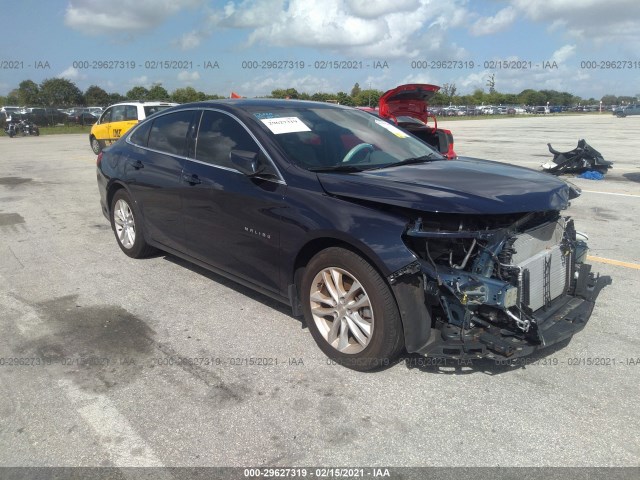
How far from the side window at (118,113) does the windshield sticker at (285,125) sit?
1433 centimetres

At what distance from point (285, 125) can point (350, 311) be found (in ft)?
5.17

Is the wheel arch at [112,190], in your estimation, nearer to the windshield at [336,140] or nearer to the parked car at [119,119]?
the windshield at [336,140]

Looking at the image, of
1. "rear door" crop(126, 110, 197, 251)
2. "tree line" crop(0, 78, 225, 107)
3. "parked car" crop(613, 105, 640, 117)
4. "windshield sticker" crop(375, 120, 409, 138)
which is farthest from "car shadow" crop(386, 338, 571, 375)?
"parked car" crop(613, 105, 640, 117)

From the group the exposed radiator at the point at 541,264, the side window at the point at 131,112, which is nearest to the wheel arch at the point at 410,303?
the exposed radiator at the point at 541,264

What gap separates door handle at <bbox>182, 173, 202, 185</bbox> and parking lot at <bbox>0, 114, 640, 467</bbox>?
1.01m

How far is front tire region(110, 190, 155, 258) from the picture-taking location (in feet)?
17.5

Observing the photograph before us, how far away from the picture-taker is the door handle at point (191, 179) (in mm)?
4270

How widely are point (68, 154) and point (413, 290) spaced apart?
18.3m

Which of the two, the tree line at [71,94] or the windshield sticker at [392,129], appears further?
the tree line at [71,94]

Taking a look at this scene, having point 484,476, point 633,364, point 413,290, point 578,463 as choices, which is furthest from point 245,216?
point 633,364

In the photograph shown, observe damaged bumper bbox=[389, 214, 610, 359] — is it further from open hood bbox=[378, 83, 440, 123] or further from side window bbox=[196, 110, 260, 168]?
open hood bbox=[378, 83, 440, 123]

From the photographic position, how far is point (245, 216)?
3822 mm

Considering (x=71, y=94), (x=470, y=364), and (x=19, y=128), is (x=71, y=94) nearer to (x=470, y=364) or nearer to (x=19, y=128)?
(x=19, y=128)

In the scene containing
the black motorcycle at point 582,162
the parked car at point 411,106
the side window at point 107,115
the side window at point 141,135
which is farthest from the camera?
the side window at point 107,115
